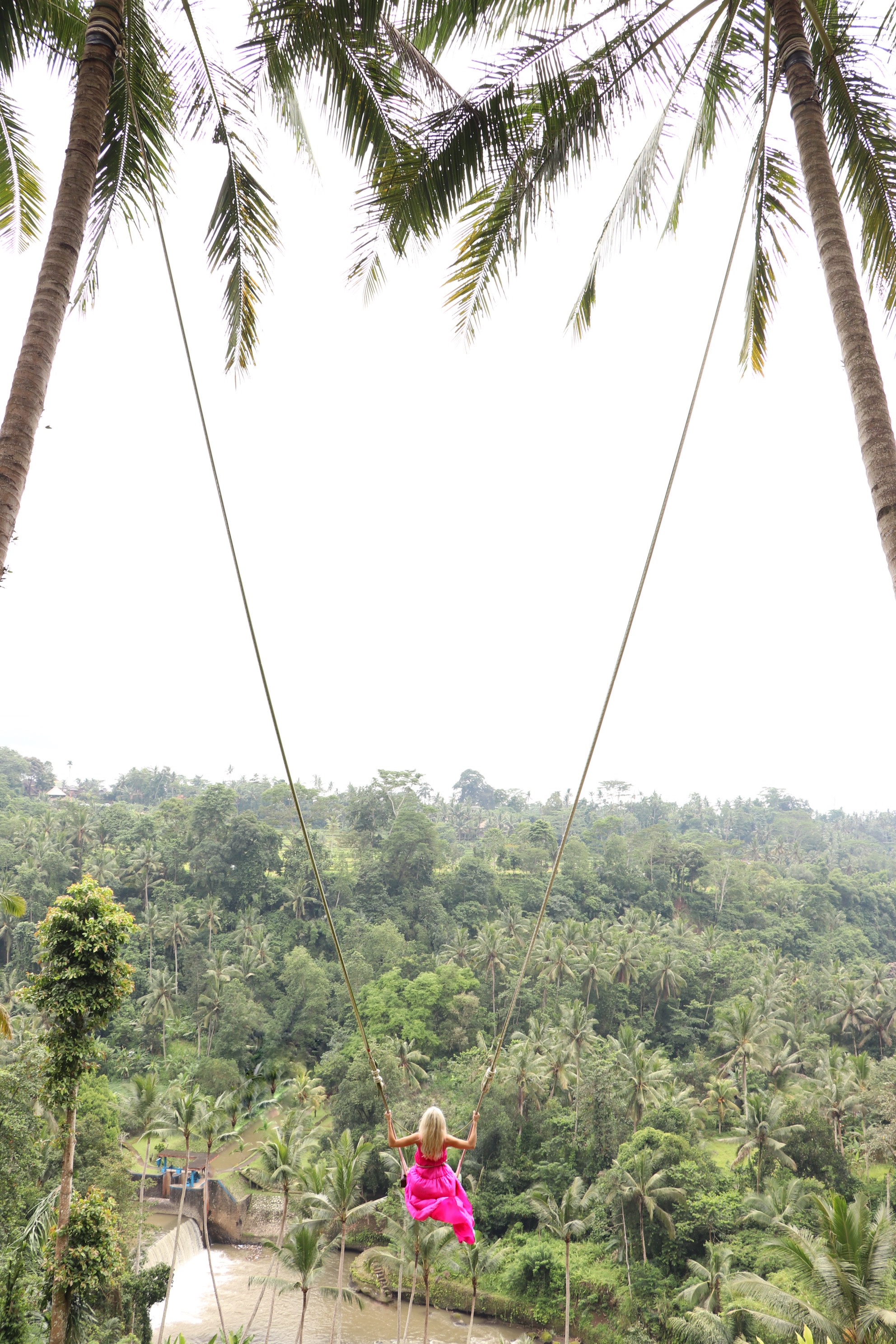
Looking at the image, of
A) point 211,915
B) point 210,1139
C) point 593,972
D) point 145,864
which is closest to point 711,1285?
point 210,1139

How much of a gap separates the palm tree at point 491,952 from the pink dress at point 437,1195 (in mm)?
26256

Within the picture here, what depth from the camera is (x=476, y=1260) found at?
16.9 m

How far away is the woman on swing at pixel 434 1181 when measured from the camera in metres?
3.68

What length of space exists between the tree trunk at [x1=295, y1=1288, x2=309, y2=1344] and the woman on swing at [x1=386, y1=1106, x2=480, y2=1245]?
41.6 ft

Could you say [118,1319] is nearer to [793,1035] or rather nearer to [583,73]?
[583,73]

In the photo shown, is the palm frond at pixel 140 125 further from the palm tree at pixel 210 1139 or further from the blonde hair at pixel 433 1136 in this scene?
the palm tree at pixel 210 1139

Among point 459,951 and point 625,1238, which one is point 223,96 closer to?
point 625,1238

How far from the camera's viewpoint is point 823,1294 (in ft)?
32.2

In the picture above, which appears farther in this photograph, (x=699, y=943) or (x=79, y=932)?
(x=699, y=943)

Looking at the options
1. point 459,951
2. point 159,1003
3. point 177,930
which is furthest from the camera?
point 177,930

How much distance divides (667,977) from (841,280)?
97.5ft

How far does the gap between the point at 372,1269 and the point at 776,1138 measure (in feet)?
36.9

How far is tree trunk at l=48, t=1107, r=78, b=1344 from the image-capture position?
9258mm

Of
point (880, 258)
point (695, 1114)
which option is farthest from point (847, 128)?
point (695, 1114)
